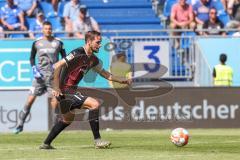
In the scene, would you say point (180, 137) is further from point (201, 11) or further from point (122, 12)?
point (122, 12)

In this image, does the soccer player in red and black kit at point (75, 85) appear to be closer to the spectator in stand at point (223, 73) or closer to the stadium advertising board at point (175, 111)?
the stadium advertising board at point (175, 111)

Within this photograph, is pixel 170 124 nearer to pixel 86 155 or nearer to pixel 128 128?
pixel 128 128

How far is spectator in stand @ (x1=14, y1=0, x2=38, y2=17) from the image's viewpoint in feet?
82.1

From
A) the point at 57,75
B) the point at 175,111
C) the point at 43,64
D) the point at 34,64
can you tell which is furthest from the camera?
the point at 175,111

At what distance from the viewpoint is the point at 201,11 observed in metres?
25.7

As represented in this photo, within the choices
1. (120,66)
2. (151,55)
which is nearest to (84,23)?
(120,66)

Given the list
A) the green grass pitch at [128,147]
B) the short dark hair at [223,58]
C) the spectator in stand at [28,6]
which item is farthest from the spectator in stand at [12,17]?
the short dark hair at [223,58]

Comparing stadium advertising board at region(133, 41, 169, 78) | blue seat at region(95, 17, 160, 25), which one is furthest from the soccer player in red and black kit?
blue seat at region(95, 17, 160, 25)

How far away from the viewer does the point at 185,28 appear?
2469cm

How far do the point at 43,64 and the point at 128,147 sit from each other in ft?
18.8

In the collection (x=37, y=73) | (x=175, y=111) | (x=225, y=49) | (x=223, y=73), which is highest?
(x=225, y=49)

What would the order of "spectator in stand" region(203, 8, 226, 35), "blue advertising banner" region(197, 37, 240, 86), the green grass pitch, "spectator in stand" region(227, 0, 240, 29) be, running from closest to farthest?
the green grass pitch
"blue advertising banner" region(197, 37, 240, 86)
"spectator in stand" region(203, 8, 226, 35)
"spectator in stand" region(227, 0, 240, 29)

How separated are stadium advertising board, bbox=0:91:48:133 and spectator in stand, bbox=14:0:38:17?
14.7 ft

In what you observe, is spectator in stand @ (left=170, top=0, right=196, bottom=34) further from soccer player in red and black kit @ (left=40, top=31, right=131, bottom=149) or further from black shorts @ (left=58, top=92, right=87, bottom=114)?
black shorts @ (left=58, top=92, right=87, bottom=114)
